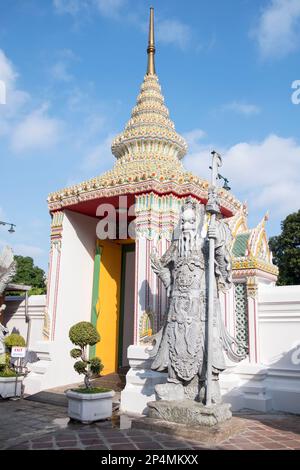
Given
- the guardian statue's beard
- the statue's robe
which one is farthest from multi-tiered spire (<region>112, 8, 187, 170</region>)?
the statue's robe

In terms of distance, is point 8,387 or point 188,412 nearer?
point 188,412

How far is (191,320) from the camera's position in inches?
231

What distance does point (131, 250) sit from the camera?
1091cm

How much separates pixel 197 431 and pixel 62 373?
192 inches

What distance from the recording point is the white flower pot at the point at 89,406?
6.43m

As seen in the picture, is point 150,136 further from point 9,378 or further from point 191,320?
point 9,378

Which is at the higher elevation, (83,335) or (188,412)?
(83,335)

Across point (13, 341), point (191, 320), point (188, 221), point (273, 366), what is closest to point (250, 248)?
point (273, 366)

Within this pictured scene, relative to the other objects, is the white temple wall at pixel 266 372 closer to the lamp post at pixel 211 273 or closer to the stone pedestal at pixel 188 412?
the stone pedestal at pixel 188 412

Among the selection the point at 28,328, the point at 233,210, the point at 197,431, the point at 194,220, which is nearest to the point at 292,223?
the point at 233,210

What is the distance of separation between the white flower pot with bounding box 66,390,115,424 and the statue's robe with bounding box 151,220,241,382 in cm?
121

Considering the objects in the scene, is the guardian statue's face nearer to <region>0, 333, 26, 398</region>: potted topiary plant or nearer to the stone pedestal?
the stone pedestal

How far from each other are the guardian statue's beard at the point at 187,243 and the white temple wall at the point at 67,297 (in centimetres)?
414

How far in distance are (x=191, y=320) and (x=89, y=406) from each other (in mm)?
2144
